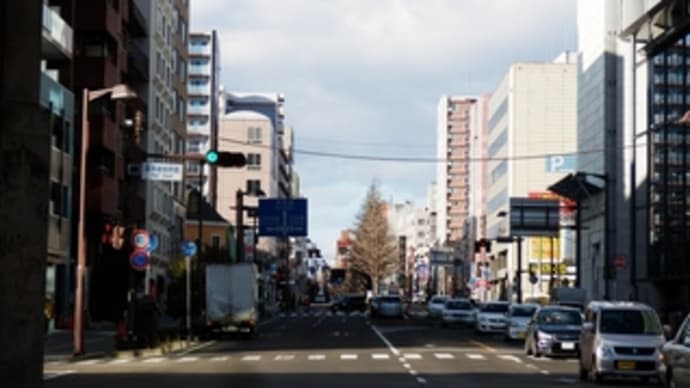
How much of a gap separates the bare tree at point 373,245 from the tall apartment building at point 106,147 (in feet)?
284

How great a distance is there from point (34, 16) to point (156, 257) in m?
78.1

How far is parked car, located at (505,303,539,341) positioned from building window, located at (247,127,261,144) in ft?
359

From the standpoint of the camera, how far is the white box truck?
49281 mm

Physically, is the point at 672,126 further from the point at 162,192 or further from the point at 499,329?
the point at 162,192

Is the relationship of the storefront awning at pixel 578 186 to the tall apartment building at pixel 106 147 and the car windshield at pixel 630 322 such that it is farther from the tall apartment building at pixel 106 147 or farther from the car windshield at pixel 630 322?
the car windshield at pixel 630 322

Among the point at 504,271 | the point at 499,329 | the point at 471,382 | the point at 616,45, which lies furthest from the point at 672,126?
the point at 504,271

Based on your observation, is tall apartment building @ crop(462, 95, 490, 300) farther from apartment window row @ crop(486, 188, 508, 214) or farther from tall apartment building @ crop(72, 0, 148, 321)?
tall apartment building @ crop(72, 0, 148, 321)

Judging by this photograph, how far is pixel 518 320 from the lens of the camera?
164 ft

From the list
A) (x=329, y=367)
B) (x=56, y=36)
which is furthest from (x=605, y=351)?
(x=56, y=36)

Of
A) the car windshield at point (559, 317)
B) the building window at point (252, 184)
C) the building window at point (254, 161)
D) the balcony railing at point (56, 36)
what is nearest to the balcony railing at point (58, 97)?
the balcony railing at point (56, 36)

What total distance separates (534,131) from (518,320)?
80326mm

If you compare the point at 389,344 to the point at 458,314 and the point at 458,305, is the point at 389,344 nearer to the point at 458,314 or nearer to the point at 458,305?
the point at 458,314

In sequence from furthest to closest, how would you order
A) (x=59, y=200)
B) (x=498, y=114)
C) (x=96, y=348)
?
(x=498, y=114) < (x=59, y=200) < (x=96, y=348)

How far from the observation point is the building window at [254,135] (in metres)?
158
